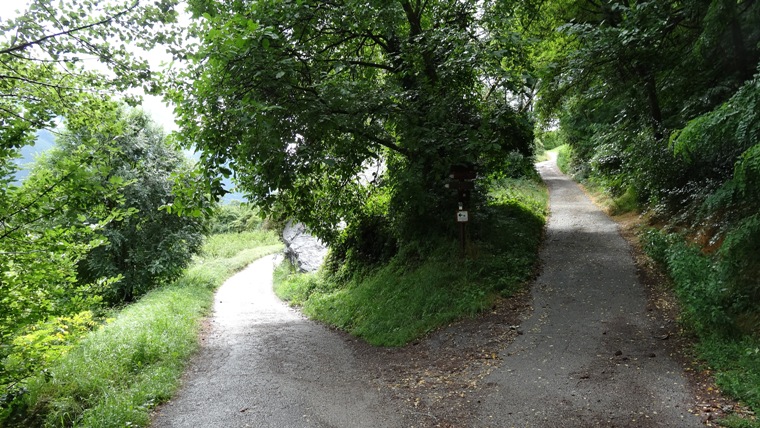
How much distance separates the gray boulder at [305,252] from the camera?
1847cm

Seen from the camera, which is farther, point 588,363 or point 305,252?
point 305,252

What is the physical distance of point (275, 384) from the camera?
22.4ft

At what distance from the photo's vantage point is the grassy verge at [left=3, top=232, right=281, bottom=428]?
599 cm

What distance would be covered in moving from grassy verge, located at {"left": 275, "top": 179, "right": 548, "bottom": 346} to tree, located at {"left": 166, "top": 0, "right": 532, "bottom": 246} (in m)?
1.08

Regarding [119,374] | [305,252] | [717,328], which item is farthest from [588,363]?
[305,252]

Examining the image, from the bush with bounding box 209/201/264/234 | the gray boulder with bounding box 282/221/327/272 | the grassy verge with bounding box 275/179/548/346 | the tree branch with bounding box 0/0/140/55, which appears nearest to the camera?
the tree branch with bounding box 0/0/140/55

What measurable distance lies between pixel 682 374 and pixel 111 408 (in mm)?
7073

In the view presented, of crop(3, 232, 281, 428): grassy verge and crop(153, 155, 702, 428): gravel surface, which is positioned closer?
crop(153, 155, 702, 428): gravel surface

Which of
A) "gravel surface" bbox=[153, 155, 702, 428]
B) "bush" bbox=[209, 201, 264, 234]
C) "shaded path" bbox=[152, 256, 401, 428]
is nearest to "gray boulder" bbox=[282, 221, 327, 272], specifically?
"shaded path" bbox=[152, 256, 401, 428]

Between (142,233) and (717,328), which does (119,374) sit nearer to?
(717,328)

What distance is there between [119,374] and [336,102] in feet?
18.9

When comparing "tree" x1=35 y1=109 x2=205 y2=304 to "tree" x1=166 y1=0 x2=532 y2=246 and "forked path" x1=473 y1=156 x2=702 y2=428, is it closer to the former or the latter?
"tree" x1=166 y1=0 x2=532 y2=246

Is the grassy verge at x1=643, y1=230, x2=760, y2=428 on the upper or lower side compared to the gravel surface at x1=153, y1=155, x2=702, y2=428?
upper

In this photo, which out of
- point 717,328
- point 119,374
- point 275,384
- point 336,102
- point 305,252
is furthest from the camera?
point 305,252
